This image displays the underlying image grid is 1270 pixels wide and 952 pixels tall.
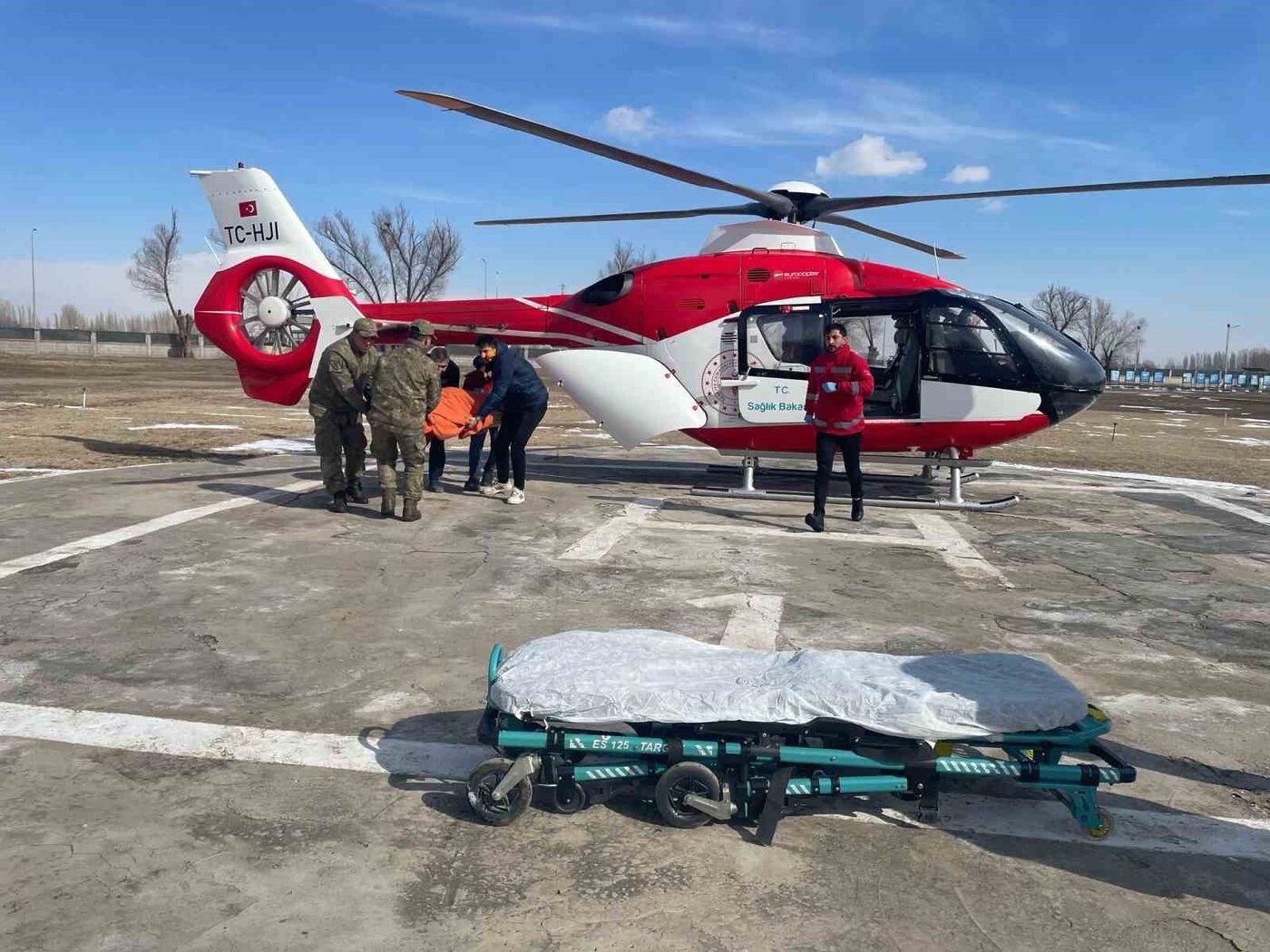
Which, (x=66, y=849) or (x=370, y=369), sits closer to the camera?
(x=66, y=849)

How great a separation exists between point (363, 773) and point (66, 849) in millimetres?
1053

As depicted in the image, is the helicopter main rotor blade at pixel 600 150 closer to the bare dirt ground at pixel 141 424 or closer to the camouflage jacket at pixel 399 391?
the camouflage jacket at pixel 399 391

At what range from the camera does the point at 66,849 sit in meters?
3.20

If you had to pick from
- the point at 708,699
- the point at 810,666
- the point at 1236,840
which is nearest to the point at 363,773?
the point at 708,699

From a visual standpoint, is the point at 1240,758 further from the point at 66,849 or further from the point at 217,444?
the point at 217,444

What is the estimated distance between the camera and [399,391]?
354 inches

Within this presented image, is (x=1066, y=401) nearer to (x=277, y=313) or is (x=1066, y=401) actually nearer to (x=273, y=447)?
(x=277, y=313)

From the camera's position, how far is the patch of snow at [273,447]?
47.5 feet

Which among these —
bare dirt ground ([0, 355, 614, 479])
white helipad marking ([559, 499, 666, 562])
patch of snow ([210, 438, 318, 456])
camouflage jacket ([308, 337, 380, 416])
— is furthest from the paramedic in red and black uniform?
bare dirt ground ([0, 355, 614, 479])

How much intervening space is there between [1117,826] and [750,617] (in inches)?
111

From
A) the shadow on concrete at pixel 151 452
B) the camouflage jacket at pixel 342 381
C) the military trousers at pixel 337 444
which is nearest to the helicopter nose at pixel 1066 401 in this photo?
the camouflage jacket at pixel 342 381

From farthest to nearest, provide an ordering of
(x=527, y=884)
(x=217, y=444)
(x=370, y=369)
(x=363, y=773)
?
(x=217, y=444) → (x=370, y=369) → (x=363, y=773) → (x=527, y=884)

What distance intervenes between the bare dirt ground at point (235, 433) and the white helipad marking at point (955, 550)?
7356mm

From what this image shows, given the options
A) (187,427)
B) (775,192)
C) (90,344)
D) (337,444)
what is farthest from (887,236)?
(90,344)
